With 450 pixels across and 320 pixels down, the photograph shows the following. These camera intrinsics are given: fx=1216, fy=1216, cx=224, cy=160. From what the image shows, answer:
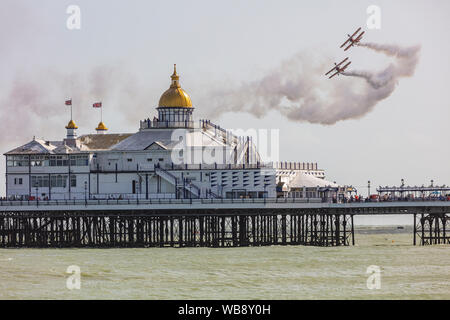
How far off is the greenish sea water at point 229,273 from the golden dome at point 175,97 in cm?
2672

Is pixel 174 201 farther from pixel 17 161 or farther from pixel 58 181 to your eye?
pixel 17 161

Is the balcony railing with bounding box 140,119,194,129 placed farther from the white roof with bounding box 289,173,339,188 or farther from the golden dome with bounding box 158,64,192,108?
the white roof with bounding box 289,173,339,188

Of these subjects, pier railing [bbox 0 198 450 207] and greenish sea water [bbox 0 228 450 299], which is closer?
greenish sea water [bbox 0 228 450 299]

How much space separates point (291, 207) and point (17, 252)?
79.6 feet

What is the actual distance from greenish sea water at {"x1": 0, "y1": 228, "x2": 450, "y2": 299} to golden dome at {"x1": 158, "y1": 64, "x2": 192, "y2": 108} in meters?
26.7

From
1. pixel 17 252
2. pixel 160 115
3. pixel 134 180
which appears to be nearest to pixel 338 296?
pixel 17 252

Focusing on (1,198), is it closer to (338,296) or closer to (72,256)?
(72,256)

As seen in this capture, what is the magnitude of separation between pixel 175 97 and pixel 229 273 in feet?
151

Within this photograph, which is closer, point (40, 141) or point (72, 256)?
point (72, 256)

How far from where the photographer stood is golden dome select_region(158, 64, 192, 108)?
5074 inches

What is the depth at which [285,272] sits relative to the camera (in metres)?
86.8

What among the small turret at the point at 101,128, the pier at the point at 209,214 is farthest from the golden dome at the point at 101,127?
the pier at the point at 209,214

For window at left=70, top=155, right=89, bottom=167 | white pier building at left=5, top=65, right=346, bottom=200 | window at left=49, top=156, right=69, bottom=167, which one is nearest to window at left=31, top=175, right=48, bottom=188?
white pier building at left=5, top=65, right=346, bottom=200
